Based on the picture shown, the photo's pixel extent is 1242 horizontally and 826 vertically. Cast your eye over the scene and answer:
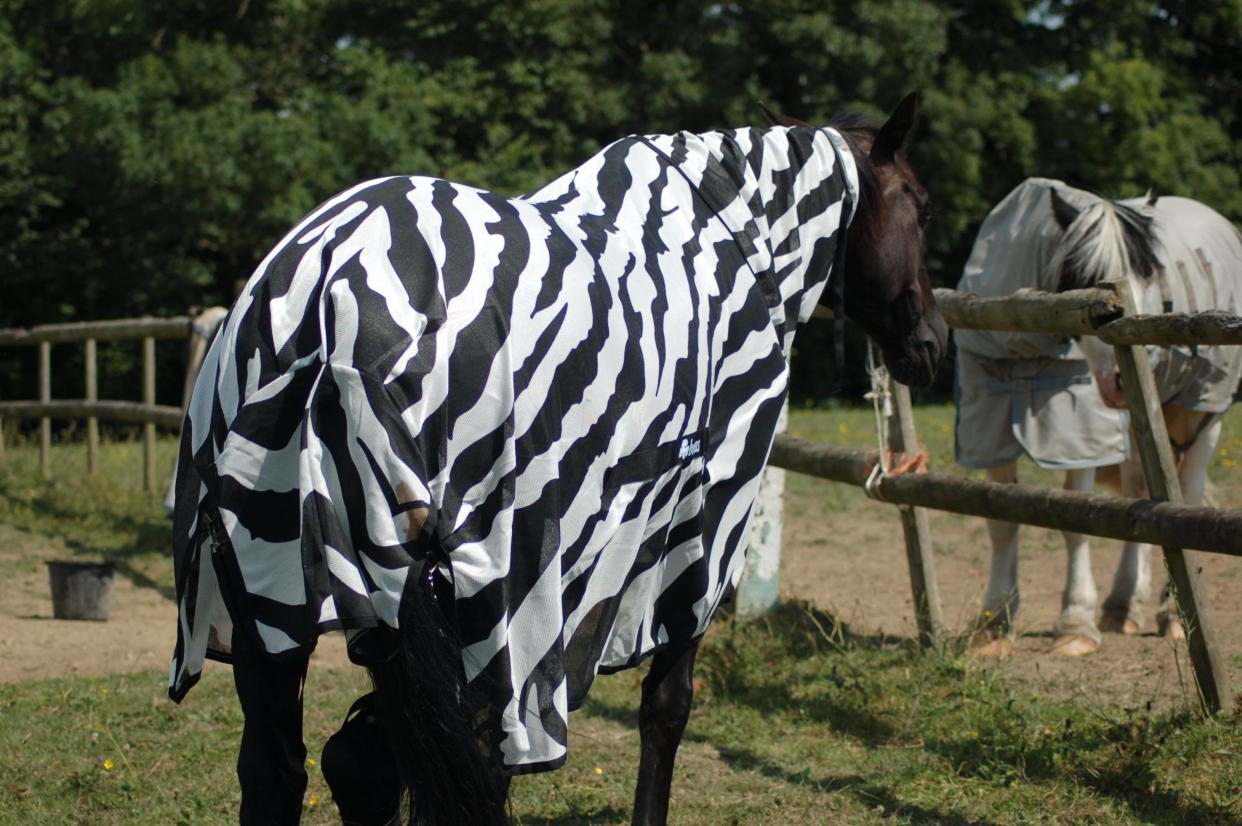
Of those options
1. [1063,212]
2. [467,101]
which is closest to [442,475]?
[1063,212]

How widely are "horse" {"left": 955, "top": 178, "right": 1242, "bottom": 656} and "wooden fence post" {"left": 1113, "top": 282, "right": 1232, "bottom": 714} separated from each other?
104cm

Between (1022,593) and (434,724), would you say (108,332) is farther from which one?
(434,724)

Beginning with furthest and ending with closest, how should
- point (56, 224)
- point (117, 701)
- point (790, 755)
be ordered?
1. point (56, 224)
2. point (117, 701)
3. point (790, 755)

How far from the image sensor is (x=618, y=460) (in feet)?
7.22

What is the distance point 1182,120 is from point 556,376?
19.2 m

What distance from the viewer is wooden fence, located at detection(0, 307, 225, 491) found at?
26.2 feet

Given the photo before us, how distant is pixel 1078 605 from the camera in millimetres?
4965

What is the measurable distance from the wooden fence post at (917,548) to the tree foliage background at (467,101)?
12762 mm

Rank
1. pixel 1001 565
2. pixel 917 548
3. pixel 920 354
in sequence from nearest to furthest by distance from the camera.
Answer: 1. pixel 920 354
2. pixel 917 548
3. pixel 1001 565

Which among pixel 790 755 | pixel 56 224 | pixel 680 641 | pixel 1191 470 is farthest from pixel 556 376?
pixel 56 224

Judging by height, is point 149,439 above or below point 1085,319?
below

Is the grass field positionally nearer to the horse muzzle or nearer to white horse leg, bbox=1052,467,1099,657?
white horse leg, bbox=1052,467,1099,657

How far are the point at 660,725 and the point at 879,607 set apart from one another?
129 inches

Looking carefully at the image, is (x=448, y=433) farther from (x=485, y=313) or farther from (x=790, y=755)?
(x=790, y=755)
